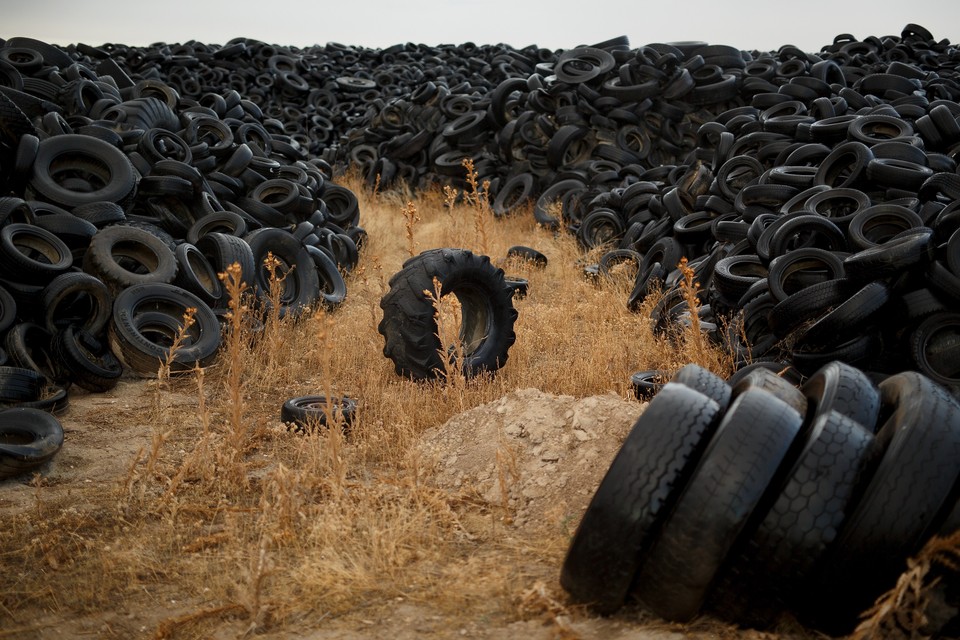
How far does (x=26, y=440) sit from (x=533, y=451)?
330 centimetres

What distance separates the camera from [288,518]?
4184 mm

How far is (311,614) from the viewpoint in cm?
350

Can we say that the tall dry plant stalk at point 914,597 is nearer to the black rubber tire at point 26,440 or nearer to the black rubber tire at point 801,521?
the black rubber tire at point 801,521

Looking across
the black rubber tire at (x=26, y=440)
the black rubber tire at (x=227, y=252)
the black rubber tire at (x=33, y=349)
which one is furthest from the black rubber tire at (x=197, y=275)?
the black rubber tire at (x=26, y=440)

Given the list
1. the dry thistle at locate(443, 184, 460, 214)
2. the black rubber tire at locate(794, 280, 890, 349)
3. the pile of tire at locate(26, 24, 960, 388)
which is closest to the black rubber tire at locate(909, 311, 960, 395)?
the pile of tire at locate(26, 24, 960, 388)

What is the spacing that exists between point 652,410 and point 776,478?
0.54 meters

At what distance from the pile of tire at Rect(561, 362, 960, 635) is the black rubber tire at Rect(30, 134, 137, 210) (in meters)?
6.65

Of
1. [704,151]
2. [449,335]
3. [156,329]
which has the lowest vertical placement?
[156,329]

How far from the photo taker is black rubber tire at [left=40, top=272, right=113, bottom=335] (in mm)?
6703

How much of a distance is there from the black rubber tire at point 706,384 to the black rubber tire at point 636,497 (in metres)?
0.22

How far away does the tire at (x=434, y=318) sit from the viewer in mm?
6480

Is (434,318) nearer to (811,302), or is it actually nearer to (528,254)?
(811,302)

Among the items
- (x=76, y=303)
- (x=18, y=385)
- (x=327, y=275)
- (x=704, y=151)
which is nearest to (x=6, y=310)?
(x=76, y=303)

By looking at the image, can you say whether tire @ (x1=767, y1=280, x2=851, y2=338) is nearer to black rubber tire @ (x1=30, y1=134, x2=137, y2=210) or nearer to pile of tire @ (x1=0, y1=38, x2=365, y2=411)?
pile of tire @ (x1=0, y1=38, x2=365, y2=411)
